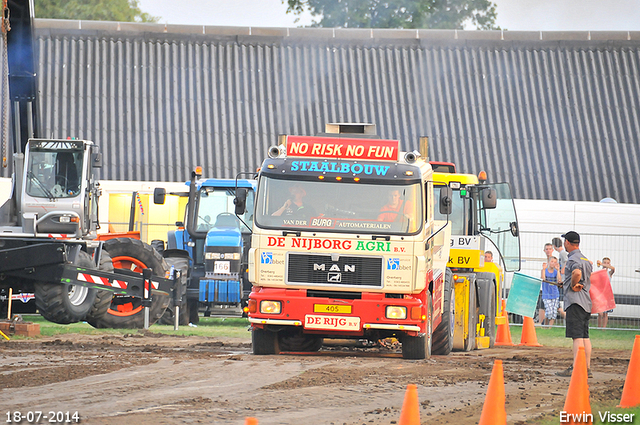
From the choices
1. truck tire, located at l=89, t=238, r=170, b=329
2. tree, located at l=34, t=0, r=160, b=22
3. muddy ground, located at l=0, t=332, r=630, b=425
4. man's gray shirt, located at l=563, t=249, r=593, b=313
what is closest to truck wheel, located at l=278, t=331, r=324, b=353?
muddy ground, located at l=0, t=332, r=630, b=425

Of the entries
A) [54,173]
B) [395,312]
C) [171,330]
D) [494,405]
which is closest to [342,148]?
[395,312]

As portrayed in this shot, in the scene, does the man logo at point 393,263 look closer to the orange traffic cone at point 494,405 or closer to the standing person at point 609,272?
the orange traffic cone at point 494,405

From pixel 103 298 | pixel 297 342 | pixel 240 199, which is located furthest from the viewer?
pixel 103 298

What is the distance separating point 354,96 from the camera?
103ft

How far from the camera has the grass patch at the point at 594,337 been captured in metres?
19.8

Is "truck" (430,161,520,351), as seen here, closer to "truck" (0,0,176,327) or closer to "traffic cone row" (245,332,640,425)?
"truck" (0,0,176,327)

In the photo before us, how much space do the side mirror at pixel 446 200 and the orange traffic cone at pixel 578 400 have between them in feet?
18.0

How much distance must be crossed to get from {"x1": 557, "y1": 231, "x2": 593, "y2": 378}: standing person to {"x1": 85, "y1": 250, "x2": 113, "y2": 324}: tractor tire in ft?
26.9

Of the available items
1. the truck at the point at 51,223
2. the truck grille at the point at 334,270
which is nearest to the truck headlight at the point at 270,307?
the truck grille at the point at 334,270

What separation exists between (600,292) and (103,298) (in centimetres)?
873

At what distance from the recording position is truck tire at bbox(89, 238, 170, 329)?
18438 mm

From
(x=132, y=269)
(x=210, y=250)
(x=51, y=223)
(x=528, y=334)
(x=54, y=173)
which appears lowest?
(x=528, y=334)

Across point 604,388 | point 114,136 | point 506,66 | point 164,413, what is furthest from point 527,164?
point 164,413

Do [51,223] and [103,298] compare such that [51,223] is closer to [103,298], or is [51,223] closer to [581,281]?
[103,298]
